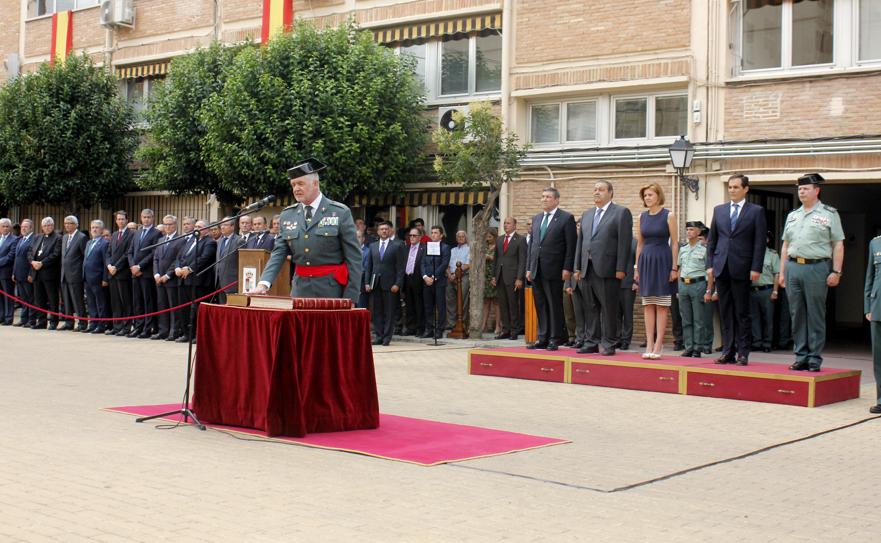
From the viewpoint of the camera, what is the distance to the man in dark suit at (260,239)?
642 inches

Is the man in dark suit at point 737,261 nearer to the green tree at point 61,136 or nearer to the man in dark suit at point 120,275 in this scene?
the man in dark suit at point 120,275

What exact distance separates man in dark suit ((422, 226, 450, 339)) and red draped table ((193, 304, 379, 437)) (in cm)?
905

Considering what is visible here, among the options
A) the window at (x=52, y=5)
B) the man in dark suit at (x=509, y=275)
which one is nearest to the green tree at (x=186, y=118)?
the man in dark suit at (x=509, y=275)

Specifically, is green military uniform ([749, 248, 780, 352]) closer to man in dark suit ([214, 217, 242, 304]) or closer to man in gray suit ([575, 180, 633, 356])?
man in gray suit ([575, 180, 633, 356])

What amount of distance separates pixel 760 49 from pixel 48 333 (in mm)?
13412

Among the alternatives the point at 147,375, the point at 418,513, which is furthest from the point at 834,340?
the point at 418,513

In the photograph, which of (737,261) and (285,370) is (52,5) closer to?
(737,261)

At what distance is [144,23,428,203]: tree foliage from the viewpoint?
18516 millimetres

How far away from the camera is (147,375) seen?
11875 millimetres

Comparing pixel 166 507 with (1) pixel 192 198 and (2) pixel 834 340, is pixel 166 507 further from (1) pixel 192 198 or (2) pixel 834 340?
(1) pixel 192 198

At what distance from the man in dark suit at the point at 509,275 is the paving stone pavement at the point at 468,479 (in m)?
7.40

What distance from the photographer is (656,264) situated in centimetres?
1145

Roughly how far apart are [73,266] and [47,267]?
0.93 metres

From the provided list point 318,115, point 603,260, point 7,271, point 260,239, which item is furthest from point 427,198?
point 603,260
